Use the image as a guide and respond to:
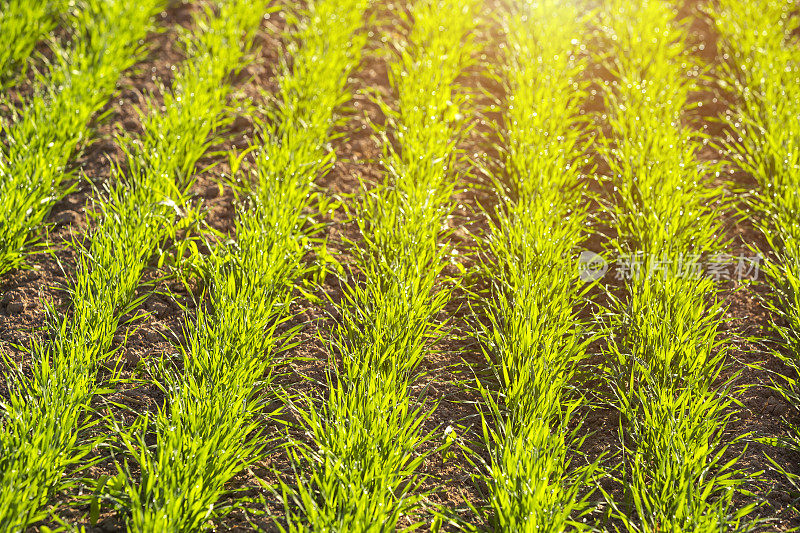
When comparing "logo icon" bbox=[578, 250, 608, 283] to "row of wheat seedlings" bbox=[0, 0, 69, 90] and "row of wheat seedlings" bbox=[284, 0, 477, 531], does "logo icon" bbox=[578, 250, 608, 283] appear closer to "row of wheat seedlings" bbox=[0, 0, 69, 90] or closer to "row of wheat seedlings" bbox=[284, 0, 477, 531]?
"row of wheat seedlings" bbox=[284, 0, 477, 531]

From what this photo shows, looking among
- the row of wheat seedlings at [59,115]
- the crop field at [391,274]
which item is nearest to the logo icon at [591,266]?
the crop field at [391,274]

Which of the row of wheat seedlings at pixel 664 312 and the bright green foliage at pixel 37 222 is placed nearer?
the bright green foliage at pixel 37 222

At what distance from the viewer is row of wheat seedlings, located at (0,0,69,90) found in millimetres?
3689

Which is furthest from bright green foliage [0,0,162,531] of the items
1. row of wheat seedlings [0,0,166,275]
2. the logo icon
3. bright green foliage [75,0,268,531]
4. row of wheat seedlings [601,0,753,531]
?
the logo icon

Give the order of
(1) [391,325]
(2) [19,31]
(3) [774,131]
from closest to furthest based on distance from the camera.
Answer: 1. (1) [391,325]
2. (3) [774,131]
3. (2) [19,31]

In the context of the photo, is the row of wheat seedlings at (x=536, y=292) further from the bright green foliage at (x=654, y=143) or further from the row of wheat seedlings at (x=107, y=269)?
the row of wheat seedlings at (x=107, y=269)

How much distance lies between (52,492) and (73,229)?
1.26 m

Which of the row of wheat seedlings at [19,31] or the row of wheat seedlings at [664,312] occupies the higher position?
the row of wheat seedlings at [19,31]

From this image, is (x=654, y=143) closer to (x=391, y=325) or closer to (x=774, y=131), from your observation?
(x=774, y=131)

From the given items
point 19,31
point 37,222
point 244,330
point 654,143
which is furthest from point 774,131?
point 19,31

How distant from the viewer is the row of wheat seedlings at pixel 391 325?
6.54 feet

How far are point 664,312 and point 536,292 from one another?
0.48 metres

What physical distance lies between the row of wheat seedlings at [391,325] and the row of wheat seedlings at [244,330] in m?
0.20

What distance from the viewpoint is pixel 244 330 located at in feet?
7.94
